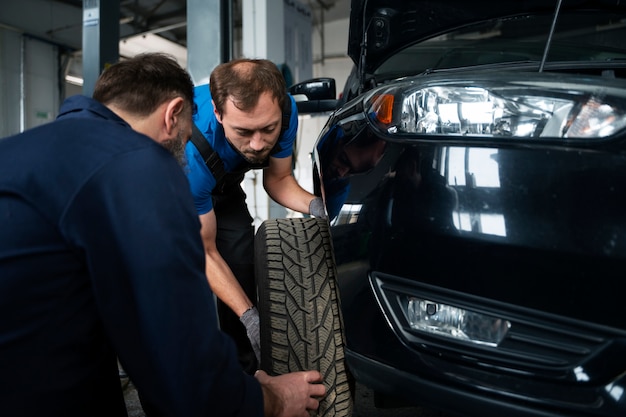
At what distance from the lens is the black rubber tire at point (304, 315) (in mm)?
1199

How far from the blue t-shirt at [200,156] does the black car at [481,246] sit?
2.57ft

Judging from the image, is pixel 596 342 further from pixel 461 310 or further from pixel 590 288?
pixel 461 310

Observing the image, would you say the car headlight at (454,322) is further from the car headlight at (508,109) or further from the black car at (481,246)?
the car headlight at (508,109)

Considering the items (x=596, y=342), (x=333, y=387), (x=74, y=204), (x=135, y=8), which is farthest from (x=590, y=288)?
(x=135, y=8)

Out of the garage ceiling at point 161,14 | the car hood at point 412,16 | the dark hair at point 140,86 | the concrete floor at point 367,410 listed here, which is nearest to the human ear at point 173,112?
the dark hair at point 140,86

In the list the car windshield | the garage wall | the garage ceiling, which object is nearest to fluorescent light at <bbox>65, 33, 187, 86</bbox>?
the garage ceiling

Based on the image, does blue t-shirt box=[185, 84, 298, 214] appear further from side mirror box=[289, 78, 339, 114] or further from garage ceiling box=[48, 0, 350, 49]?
garage ceiling box=[48, 0, 350, 49]

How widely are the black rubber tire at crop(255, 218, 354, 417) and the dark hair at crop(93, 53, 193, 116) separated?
485 millimetres

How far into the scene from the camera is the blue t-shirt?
73.7 inches

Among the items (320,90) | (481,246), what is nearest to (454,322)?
(481,246)

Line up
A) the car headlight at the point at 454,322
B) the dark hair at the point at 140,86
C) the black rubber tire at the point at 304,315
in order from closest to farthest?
1. the car headlight at the point at 454,322
2. the dark hair at the point at 140,86
3. the black rubber tire at the point at 304,315

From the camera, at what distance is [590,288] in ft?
2.62

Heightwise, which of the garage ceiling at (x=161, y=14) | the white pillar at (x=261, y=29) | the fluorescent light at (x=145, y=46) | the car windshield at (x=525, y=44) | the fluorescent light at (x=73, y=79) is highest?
the garage ceiling at (x=161, y=14)

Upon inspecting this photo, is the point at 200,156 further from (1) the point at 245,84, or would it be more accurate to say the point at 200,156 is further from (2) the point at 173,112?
(2) the point at 173,112
